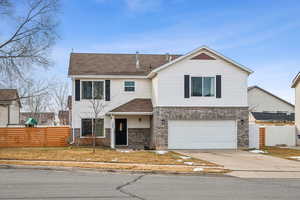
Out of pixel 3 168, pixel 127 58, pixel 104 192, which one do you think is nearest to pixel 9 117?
pixel 127 58

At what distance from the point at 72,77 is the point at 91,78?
1.43 meters

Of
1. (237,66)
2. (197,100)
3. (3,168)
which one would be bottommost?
(3,168)

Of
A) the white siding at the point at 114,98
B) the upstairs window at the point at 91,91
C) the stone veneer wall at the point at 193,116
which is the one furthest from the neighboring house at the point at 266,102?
the upstairs window at the point at 91,91

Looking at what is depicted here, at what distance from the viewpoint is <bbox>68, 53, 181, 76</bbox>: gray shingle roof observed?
32.6 meters

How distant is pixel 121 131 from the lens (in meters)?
32.8

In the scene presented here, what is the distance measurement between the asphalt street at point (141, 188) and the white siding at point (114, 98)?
1625 centimetres

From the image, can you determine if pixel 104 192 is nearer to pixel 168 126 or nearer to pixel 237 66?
pixel 168 126

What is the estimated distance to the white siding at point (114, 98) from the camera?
106ft

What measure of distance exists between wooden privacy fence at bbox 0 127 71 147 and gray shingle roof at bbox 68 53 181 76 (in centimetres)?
488

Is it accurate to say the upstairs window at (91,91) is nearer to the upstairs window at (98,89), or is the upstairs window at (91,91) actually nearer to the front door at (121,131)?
the upstairs window at (98,89)

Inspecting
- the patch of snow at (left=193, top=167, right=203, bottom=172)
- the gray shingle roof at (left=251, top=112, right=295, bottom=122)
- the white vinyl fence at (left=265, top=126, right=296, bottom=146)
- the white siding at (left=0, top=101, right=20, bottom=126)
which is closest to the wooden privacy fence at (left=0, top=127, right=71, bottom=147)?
the white vinyl fence at (left=265, top=126, right=296, bottom=146)

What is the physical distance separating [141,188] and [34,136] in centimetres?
2208

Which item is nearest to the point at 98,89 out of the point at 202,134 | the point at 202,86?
the point at 202,86

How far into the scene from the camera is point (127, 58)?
35688mm
